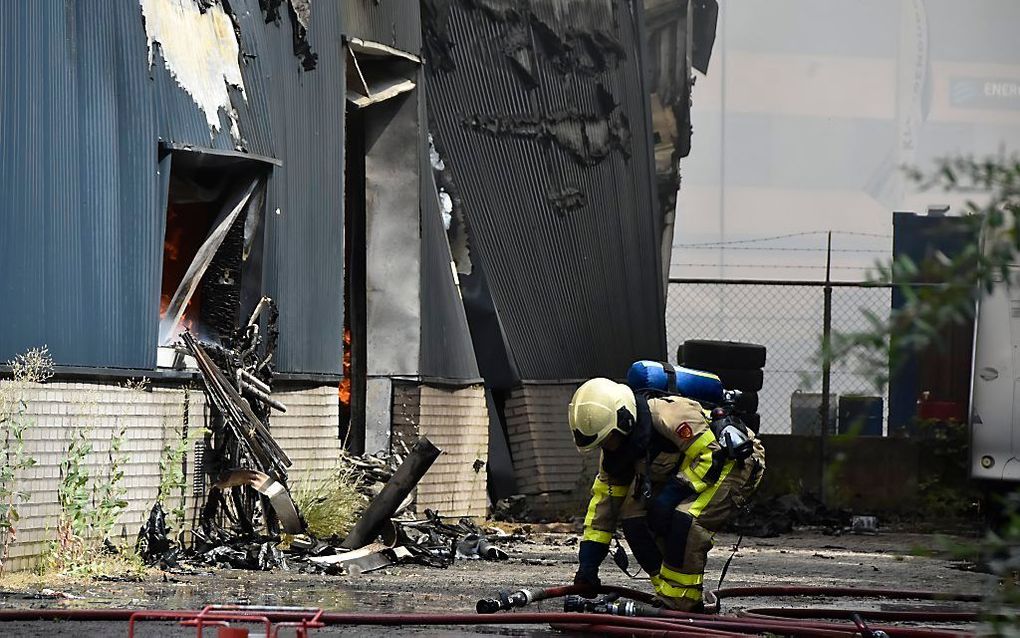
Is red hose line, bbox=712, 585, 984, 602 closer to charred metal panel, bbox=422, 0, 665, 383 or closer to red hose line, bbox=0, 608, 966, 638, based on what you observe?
red hose line, bbox=0, 608, 966, 638

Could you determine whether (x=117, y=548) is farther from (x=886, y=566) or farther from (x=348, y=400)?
(x=886, y=566)

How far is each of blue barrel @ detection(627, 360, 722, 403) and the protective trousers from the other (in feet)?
1.69

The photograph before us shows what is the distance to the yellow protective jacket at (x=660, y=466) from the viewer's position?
890 centimetres

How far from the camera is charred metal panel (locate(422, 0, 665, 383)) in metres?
18.7

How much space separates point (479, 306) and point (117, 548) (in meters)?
8.16

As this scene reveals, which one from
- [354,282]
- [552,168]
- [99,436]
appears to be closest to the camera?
[99,436]

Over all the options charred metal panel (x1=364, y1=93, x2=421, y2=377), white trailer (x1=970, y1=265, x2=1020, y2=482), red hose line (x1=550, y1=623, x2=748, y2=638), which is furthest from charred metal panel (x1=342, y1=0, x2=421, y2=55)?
red hose line (x1=550, y1=623, x2=748, y2=638)

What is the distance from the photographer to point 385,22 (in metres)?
16.8

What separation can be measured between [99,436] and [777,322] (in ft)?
51.9

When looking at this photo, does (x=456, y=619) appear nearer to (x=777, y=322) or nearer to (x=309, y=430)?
(x=309, y=430)

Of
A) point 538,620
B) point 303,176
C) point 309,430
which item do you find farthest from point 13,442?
point 303,176

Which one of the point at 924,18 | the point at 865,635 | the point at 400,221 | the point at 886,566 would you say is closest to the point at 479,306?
the point at 400,221

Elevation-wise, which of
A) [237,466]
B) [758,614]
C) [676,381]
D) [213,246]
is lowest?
[758,614]

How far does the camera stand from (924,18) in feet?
117
